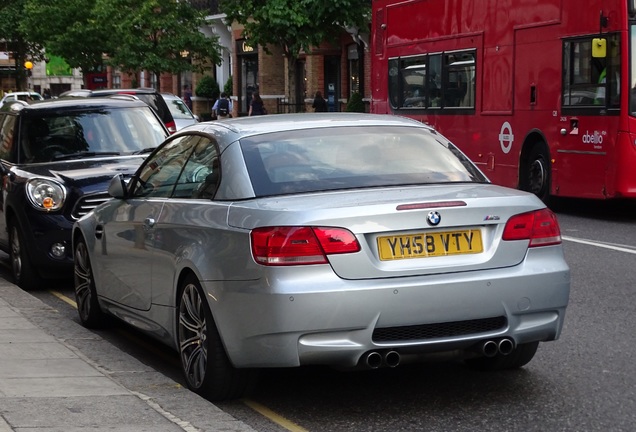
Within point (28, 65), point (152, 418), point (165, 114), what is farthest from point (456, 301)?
point (28, 65)

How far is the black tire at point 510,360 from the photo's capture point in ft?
23.5

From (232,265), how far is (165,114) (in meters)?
17.6

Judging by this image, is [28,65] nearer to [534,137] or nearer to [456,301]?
[534,137]

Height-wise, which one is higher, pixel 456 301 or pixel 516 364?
pixel 456 301

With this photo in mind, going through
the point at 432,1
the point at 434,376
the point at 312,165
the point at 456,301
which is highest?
the point at 432,1

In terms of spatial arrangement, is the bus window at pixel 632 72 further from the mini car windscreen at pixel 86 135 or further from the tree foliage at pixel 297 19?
the tree foliage at pixel 297 19

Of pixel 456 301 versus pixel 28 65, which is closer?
pixel 456 301

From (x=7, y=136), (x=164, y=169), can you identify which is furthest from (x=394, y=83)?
(x=164, y=169)

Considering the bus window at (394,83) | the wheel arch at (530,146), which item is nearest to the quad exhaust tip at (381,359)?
the wheel arch at (530,146)

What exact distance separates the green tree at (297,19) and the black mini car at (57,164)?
2637 cm

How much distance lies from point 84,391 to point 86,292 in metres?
2.72

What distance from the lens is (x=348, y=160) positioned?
6.95 metres

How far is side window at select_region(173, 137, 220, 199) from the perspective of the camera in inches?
277

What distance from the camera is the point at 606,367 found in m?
7.48
